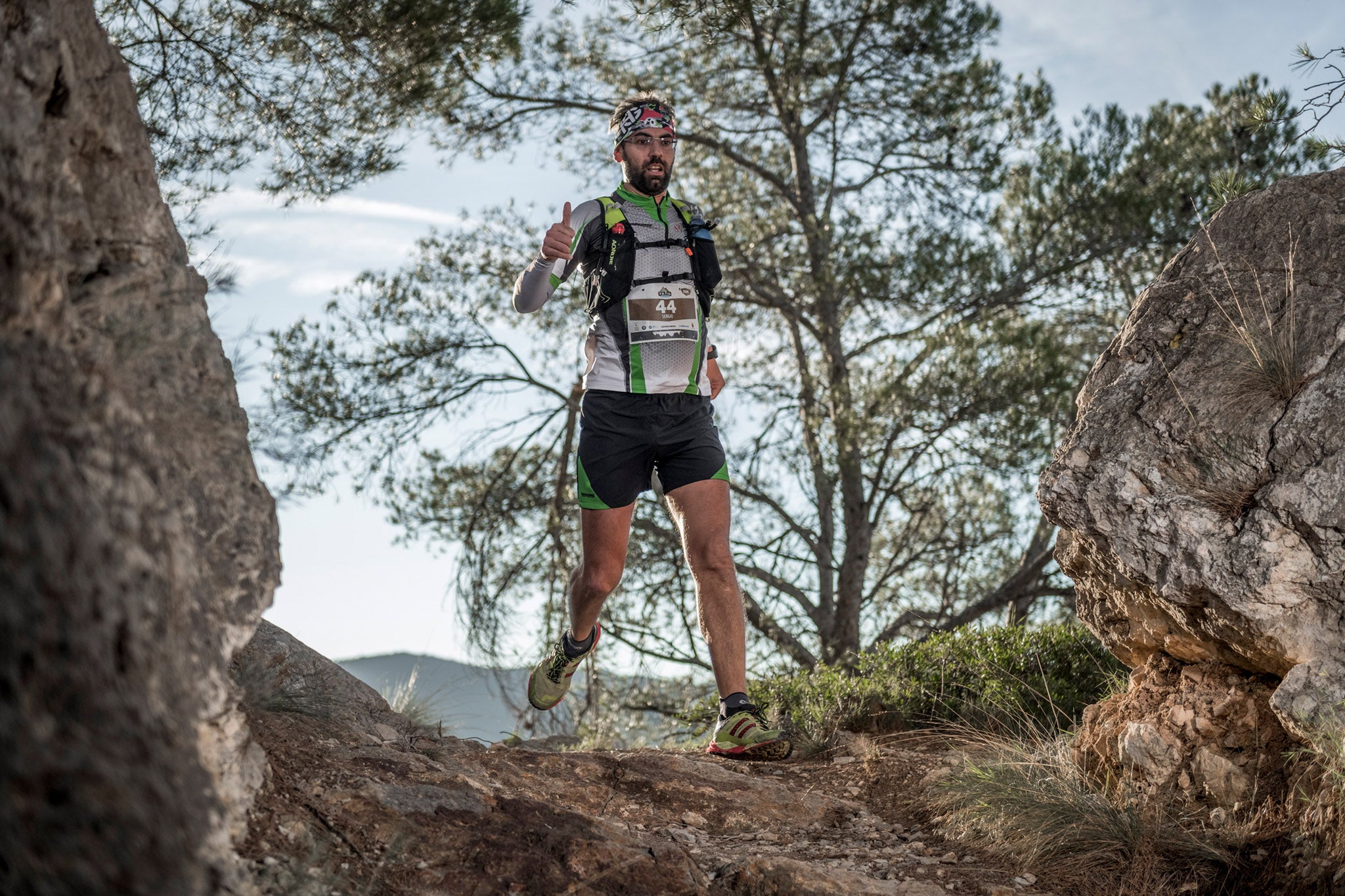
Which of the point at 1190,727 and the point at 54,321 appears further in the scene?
the point at 1190,727

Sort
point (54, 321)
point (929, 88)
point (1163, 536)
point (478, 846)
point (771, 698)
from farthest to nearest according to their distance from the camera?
point (929, 88)
point (771, 698)
point (1163, 536)
point (478, 846)
point (54, 321)

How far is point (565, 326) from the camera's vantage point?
9.42m

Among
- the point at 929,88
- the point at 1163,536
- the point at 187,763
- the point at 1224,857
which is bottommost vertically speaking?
the point at 1224,857

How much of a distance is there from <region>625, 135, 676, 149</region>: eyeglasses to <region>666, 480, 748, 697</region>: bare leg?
4.85ft

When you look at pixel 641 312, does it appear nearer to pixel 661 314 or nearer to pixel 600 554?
pixel 661 314

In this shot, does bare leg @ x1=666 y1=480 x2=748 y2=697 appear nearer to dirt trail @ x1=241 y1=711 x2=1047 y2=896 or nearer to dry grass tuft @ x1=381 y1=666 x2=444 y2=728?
dirt trail @ x1=241 y1=711 x2=1047 y2=896

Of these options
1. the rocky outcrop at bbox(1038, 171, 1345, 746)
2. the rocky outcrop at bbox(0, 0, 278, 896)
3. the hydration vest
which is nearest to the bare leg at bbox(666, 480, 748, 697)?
the hydration vest

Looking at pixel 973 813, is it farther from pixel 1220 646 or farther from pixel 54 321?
pixel 54 321

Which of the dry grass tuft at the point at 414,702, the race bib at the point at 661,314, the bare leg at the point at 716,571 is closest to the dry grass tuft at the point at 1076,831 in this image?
the bare leg at the point at 716,571

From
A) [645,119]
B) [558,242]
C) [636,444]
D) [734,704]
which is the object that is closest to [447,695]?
[734,704]

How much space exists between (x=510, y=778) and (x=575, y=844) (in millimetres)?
735

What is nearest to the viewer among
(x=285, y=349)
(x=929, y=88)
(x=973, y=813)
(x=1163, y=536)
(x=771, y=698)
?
(x=1163, y=536)

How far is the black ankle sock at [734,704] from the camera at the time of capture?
423cm

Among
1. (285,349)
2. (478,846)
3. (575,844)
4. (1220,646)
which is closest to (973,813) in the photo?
(1220,646)
